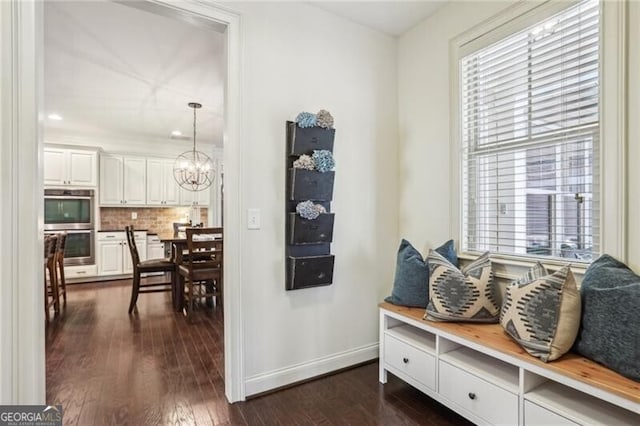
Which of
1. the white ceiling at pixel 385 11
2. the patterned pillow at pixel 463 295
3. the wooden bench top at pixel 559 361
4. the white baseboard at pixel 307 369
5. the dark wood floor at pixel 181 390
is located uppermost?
the white ceiling at pixel 385 11

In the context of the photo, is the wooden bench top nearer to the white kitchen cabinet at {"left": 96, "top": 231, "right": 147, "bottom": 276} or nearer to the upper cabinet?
the white kitchen cabinet at {"left": 96, "top": 231, "right": 147, "bottom": 276}

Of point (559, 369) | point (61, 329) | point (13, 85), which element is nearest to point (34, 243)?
point (13, 85)

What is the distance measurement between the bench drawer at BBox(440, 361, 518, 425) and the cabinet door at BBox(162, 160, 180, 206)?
603 centimetres

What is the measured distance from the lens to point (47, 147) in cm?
530

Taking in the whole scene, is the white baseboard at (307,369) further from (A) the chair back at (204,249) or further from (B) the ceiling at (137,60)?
(B) the ceiling at (137,60)

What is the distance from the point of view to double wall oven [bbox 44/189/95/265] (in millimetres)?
5301

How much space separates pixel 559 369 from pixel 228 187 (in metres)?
1.93

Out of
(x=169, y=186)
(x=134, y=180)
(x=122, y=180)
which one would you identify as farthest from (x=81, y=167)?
(x=169, y=186)

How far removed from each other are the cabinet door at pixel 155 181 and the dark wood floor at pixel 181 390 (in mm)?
3402

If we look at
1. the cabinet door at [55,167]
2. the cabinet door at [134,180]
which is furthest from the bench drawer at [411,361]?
the cabinet door at [55,167]

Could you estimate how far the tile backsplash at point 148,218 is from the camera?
6.12 metres

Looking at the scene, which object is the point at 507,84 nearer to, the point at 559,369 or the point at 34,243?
the point at 559,369

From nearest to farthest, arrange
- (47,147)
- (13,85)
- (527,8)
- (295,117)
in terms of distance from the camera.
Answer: (13,85) < (527,8) < (295,117) < (47,147)

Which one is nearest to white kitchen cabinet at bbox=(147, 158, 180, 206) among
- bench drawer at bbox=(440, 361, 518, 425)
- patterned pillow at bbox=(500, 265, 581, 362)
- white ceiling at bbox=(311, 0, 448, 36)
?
white ceiling at bbox=(311, 0, 448, 36)
